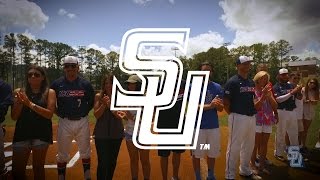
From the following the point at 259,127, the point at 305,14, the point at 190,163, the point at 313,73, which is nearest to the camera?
the point at 259,127

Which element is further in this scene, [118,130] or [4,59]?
[4,59]

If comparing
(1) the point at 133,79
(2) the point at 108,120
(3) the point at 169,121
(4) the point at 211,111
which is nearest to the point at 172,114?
(3) the point at 169,121

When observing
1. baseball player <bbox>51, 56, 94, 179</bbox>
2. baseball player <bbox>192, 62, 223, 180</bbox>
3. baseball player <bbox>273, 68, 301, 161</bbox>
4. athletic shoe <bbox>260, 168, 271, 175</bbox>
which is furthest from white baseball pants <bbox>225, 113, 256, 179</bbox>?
baseball player <bbox>51, 56, 94, 179</bbox>

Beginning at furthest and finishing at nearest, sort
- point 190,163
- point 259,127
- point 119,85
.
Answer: point 190,163
point 259,127
point 119,85

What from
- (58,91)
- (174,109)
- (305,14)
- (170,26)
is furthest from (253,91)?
(58,91)

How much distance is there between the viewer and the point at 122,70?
4.38 metres

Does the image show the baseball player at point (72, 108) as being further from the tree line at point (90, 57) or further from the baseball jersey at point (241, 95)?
the baseball jersey at point (241, 95)

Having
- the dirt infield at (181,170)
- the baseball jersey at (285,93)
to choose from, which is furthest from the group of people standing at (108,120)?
the baseball jersey at (285,93)

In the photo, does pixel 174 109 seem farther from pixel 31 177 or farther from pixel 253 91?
pixel 31 177

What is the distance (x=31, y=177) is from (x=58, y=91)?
1444 millimetres

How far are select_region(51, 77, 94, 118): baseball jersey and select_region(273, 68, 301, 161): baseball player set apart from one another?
3082mm

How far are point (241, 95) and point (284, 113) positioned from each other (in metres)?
1.43

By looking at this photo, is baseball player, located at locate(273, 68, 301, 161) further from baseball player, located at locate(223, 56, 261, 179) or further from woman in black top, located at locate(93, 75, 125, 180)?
woman in black top, located at locate(93, 75, 125, 180)

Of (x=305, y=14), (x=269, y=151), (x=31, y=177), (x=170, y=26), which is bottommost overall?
(x=31, y=177)
